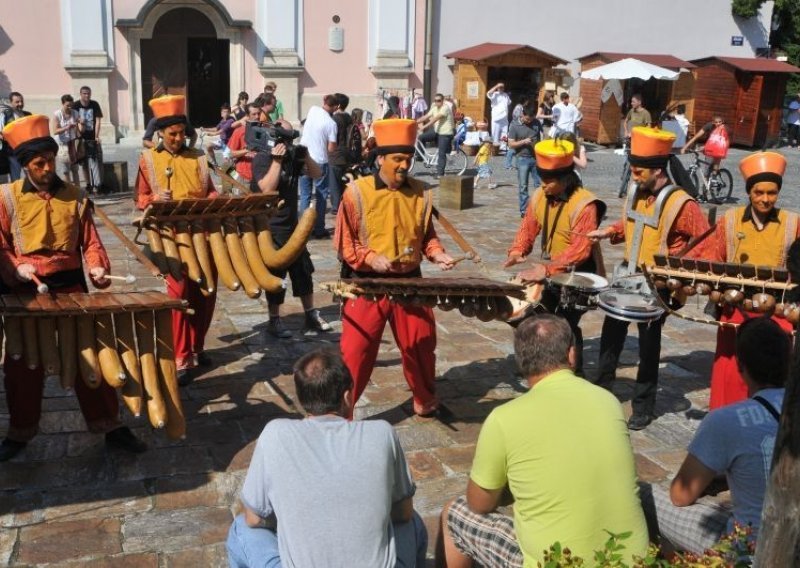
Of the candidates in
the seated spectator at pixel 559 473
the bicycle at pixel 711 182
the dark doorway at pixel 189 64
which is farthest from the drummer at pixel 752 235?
the dark doorway at pixel 189 64

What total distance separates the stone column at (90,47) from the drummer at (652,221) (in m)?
18.3

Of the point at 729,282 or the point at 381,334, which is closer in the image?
the point at 729,282

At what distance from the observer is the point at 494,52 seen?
2448 cm

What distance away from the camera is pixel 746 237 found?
5320 millimetres

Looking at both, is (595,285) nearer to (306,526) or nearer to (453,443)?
(453,443)

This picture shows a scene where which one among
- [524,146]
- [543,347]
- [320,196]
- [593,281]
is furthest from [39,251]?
[524,146]

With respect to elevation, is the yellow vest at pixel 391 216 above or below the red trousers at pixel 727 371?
above

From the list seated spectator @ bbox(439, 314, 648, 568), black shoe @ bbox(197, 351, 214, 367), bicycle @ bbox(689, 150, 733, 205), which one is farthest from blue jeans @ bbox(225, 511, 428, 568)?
bicycle @ bbox(689, 150, 733, 205)

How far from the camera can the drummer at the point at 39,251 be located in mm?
5074

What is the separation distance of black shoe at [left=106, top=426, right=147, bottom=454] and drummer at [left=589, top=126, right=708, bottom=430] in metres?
2.96

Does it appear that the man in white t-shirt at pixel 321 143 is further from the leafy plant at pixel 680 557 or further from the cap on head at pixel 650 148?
the leafy plant at pixel 680 557

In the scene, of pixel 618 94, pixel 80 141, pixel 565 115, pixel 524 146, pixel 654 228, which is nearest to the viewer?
pixel 654 228

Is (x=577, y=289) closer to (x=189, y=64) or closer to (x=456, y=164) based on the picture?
(x=456, y=164)

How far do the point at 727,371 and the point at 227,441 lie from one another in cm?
291
